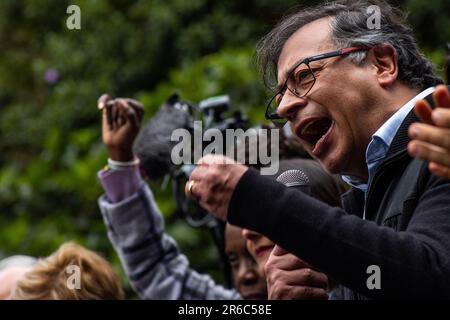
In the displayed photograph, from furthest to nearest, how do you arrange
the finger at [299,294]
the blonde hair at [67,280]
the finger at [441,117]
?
the blonde hair at [67,280] → the finger at [299,294] → the finger at [441,117]

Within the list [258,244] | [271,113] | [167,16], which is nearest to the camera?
[271,113]

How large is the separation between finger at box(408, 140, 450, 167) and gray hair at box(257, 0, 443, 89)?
638 mm

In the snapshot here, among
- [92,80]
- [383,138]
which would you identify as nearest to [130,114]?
[383,138]

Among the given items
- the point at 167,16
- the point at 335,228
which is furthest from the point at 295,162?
the point at 167,16

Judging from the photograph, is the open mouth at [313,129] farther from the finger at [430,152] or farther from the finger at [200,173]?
the finger at [430,152]

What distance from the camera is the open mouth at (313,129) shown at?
2.03 meters

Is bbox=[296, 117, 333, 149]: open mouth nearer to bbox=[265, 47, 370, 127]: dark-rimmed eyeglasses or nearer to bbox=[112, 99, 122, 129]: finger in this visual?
bbox=[265, 47, 370, 127]: dark-rimmed eyeglasses

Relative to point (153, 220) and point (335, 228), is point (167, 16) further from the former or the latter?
point (335, 228)

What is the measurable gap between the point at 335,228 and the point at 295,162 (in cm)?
126

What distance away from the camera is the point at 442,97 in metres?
1.45

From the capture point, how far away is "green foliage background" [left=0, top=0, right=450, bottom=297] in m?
5.42

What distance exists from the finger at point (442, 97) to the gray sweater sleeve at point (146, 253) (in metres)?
1.95

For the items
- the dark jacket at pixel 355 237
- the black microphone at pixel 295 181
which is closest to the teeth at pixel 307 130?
the black microphone at pixel 295 181

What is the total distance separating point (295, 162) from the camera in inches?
112
